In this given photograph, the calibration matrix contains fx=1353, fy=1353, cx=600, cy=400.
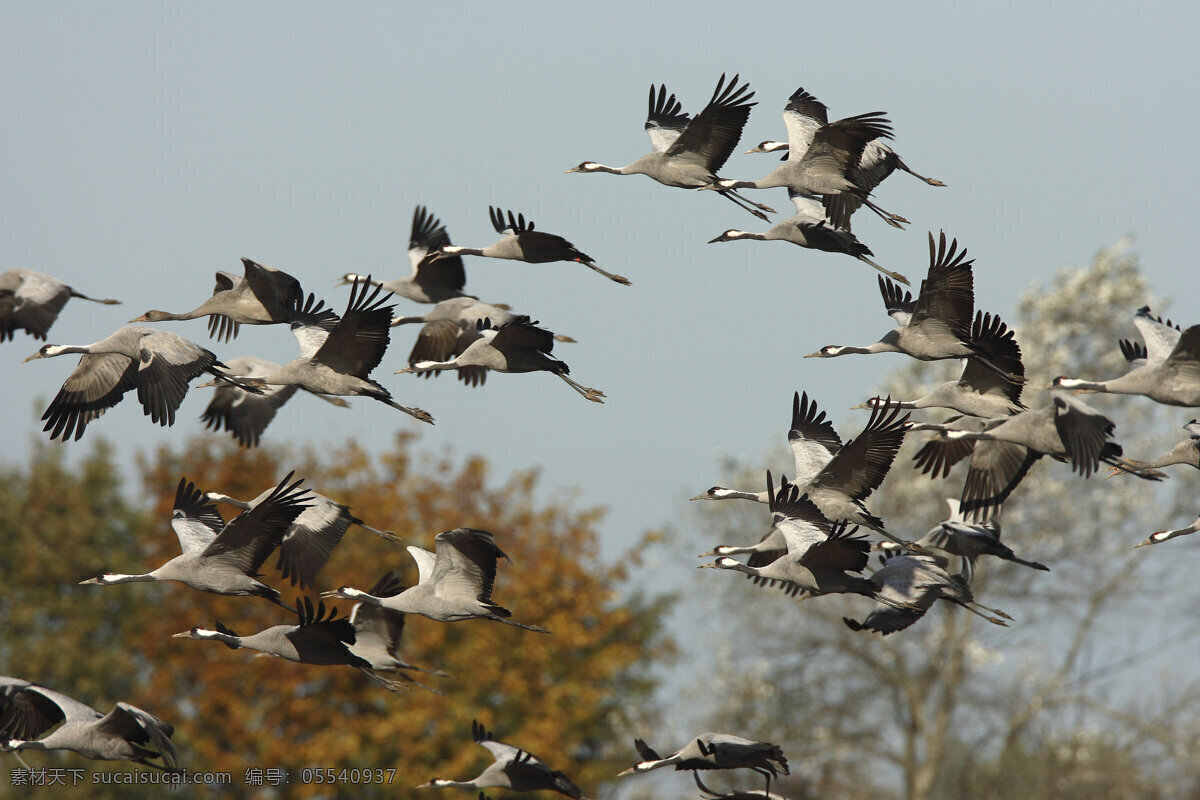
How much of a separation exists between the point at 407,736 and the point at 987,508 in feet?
45.0

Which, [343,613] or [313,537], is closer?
[313,537]

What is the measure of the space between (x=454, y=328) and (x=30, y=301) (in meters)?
4.22

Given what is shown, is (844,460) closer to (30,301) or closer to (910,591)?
(910,591)

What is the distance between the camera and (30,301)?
44.1 feet

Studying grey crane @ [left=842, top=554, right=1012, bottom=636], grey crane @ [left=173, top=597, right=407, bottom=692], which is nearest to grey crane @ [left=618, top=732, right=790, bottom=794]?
grey crane @ [left=842, top=554, right=1012, bottom=636]

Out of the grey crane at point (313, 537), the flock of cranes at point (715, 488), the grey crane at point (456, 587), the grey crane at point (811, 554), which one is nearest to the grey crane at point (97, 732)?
the flock of cranes at point (715, 488)

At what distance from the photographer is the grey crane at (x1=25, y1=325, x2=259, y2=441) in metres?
10.4

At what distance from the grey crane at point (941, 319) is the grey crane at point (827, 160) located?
4.16ft

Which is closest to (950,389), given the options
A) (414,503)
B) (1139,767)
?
(414,503)

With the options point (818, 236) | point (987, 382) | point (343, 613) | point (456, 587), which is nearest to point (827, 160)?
point (818, 236)

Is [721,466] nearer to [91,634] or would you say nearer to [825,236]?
[91,634]

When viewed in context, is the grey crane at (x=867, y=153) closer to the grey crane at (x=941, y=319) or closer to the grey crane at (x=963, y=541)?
the grey crane at (x=941, y=319)

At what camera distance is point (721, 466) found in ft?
97.5

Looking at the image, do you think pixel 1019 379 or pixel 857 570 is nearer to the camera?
pixel 857 570
